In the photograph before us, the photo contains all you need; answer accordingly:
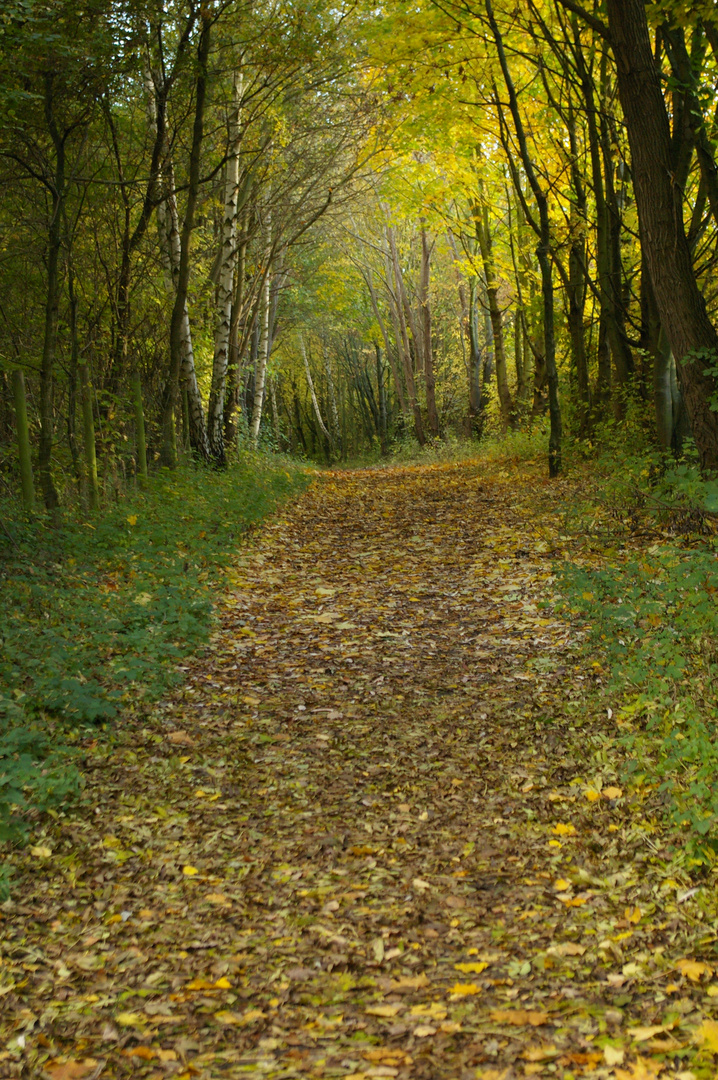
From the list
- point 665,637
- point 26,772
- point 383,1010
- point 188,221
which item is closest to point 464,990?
point 383,1010

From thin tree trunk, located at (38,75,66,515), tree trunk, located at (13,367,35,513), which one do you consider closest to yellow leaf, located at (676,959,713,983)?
tree trunk, located at (13,367,35,513)

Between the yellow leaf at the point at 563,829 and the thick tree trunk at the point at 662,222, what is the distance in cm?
471

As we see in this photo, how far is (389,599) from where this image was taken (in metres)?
8.59

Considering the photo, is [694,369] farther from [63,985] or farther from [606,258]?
[63,985]

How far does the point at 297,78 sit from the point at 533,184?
5.18 metres

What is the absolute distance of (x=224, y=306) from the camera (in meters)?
15.3

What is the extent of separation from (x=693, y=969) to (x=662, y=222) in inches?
266

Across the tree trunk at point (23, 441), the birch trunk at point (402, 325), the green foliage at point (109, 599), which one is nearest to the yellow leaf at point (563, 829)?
the green foliage at point (109, 599)

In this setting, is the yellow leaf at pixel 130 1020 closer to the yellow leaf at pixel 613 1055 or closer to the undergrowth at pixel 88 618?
the undergrowth at pixel 88 618

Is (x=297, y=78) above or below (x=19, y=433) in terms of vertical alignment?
above

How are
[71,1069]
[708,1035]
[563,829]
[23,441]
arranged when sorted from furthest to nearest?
[23,441] < [563,829] < [71,1069] < [708,1035]

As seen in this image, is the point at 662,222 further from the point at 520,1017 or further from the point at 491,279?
the point at 491,279

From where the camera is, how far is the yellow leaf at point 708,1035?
264cm

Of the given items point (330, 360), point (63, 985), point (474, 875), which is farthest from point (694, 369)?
point (330, 360)
